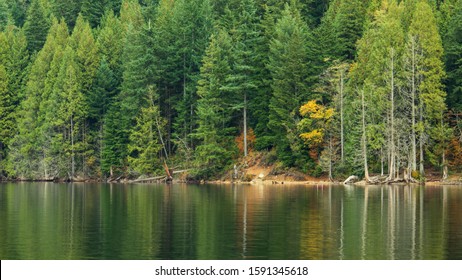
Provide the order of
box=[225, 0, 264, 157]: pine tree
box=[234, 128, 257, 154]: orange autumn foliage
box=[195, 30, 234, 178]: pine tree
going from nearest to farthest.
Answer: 1. box=[195, 30, 234, 178]: pine tree
2. box=[225, 0, 264, 157]: pine tree
3. box=[234, 128, 257, 154]: orange autumn foliage

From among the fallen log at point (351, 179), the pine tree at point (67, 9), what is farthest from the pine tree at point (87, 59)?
the fallen log at point (351, 179)

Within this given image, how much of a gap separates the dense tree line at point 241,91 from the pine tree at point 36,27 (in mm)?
4350

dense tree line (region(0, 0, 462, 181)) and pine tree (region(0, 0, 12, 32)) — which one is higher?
pine tree (region(0, 0, 12, 32))

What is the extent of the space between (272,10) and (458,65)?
30222mm

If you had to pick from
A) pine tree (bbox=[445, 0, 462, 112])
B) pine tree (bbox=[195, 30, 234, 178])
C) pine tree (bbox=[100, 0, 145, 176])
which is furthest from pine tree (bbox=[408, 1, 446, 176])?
pine tree (bbox=[100, 0, 145, 176])

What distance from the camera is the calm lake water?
34.2 meters

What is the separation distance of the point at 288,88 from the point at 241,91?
6.99 metres

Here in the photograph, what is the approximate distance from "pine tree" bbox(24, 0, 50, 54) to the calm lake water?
70.9 metres

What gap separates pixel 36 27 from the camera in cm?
13675

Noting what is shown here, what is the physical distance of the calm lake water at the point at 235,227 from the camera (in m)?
34.2

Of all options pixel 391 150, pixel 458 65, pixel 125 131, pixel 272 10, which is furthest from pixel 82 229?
pixel 272 10

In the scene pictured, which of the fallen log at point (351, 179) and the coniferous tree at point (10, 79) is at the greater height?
the coniferous tree at point (10, 79)

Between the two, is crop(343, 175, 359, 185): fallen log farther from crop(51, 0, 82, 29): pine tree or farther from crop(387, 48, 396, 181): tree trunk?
crop(51, 0, 82, 29): pine tree

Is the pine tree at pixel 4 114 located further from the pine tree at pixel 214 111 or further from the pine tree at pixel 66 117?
the pine tree at pixel 214 111
